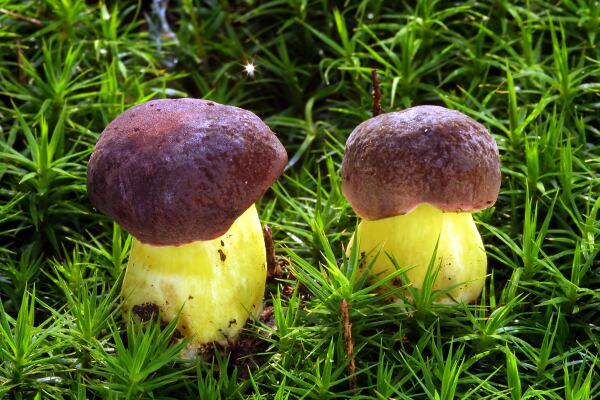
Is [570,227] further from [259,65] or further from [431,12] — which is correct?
[259,65]

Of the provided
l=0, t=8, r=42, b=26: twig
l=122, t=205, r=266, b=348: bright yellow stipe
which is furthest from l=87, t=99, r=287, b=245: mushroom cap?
l=0, t=8, r=42, b=26: twig

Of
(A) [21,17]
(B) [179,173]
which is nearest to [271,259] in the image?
(B) [179,173]

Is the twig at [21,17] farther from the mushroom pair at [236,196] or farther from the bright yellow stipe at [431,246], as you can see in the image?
the bright yellow stipe at [431,246]

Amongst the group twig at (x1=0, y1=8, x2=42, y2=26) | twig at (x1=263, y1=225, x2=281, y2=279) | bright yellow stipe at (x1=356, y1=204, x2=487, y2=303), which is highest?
twig at (x1=0, y1=8, x2=42, y2=26)

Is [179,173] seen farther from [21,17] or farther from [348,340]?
[21,17]

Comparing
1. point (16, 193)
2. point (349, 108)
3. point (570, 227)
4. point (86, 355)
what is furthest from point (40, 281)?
point (570, 227)

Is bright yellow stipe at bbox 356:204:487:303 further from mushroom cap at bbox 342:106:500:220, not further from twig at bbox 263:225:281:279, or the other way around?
twig at bbox 263:225:281:279

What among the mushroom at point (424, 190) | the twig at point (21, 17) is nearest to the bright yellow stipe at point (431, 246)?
the mushroom at point (424, 190)
